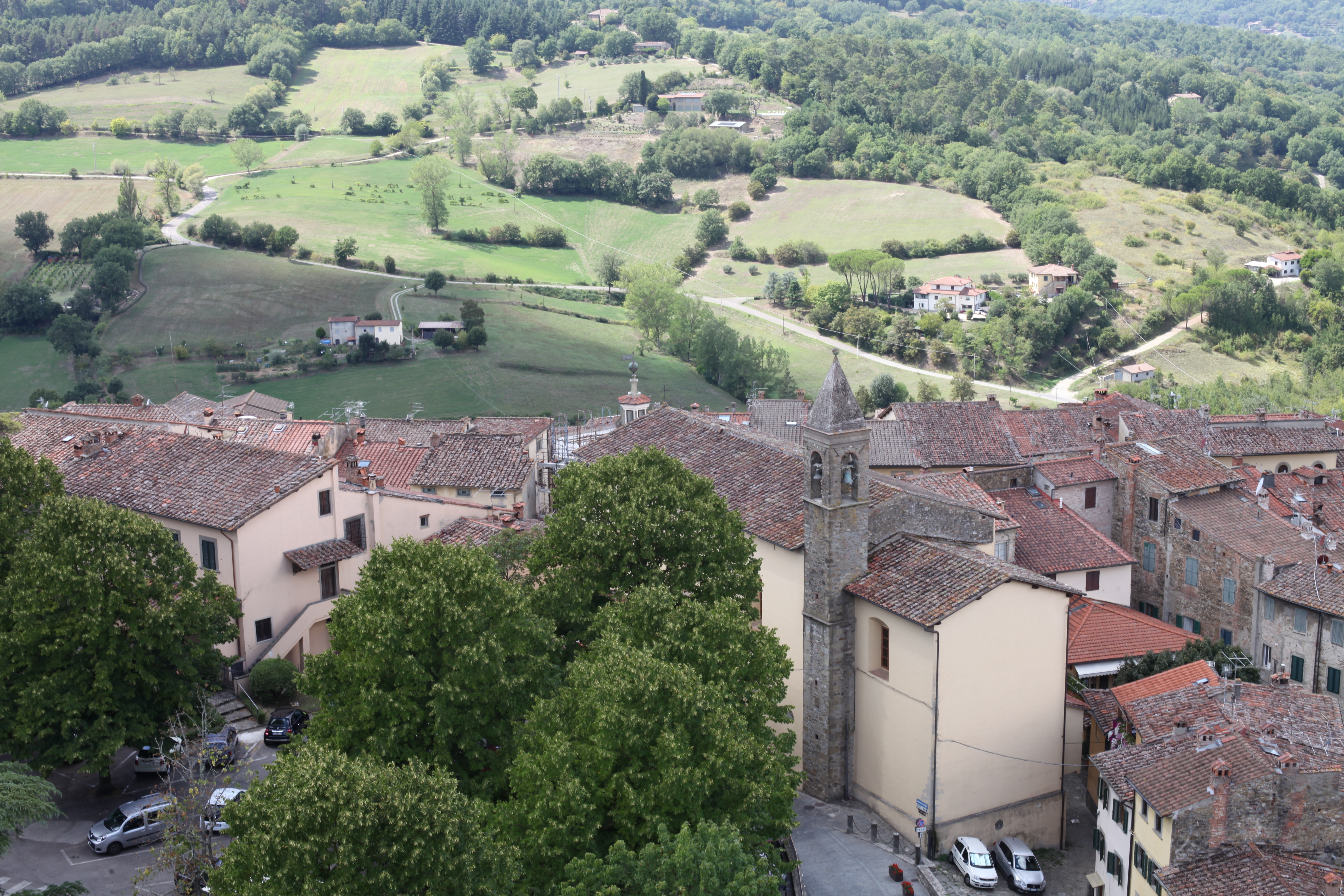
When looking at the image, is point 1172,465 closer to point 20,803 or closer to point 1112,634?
point 1112,634

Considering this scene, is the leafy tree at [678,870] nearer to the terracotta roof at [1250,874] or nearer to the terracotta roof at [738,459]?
the terracotta roof at [1250,874]

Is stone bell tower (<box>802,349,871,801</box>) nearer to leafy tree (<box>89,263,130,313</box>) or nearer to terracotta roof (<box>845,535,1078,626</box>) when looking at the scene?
terracotta roof (<box>845,535,1078,626</box>)

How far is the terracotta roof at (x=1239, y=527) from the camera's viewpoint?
172 feet

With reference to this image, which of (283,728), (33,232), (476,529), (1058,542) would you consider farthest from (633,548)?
(33,232)

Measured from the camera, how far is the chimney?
2881 cm

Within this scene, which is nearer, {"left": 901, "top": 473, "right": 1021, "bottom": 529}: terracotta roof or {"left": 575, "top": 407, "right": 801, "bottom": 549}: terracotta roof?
{"left": 575, "top": 407, "right": 801, "bottom": 549}: terracotta roof

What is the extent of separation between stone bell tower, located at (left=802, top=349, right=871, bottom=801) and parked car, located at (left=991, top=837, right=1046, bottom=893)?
200 inches

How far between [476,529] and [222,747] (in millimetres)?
14586

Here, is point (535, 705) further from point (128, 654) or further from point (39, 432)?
point (39, 432)

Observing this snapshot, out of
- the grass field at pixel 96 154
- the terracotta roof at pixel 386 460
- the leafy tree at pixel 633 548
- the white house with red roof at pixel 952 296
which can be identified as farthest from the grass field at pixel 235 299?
the leafy tree at pixel 633 548

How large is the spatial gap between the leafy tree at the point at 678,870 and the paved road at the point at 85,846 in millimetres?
8611

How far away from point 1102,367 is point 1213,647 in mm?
111108

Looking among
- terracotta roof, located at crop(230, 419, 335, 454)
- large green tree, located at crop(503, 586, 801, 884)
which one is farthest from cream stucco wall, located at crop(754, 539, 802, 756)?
terracotta roof, located at crop(230, 419, 335, 454)

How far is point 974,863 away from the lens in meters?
34.5
